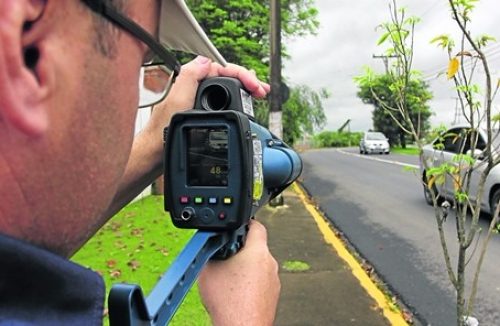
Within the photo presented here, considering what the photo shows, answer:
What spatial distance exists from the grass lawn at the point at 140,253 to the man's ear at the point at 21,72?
2878mm

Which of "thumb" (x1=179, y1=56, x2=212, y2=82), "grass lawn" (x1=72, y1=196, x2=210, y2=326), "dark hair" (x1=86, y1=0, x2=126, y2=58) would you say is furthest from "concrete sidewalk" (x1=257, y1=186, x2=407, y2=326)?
"dark hair" (x1=86, y1=0, x2=126, y2=58)

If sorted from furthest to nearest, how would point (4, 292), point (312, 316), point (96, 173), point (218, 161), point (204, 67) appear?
point (312, 316), point (204, 67), point (218, 161), point (96, 173), point (4, 292)

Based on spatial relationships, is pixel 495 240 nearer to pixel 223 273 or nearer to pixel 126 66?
pixel 223 273

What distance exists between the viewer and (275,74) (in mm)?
9992

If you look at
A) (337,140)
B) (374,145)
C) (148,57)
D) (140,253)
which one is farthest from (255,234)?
(337,140)

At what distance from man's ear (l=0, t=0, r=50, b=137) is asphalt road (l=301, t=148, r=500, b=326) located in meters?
4.01

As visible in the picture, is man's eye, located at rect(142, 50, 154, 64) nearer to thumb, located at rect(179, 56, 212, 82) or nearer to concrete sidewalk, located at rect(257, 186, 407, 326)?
thumb, located at rect(179, 56, 212, 82)

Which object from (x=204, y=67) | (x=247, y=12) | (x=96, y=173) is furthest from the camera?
(x=247, y=12)

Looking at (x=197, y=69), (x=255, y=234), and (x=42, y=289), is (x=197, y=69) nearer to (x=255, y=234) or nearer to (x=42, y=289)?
(x=255, y=234)

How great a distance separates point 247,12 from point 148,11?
63.1ft

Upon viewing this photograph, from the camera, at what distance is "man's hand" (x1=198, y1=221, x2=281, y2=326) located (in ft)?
3.40

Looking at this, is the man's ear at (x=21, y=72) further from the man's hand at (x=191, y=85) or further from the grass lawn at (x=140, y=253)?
the grass lawn at (x=140, y=253)

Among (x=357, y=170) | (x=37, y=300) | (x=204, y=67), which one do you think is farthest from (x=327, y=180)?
(x=37, y=300)

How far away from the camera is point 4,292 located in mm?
625
